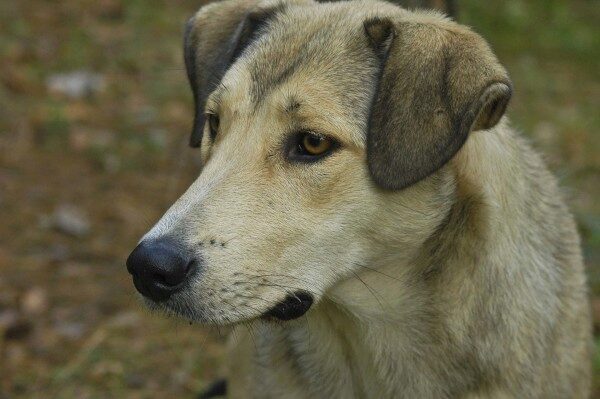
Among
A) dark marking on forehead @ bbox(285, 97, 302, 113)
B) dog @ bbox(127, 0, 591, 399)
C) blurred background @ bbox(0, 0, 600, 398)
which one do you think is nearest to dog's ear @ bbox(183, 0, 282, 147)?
dog @ bbox(127, 0, 591, 399)

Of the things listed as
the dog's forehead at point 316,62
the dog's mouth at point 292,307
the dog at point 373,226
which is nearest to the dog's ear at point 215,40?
the dog at point 373,226

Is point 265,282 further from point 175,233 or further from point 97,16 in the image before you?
point 97,16

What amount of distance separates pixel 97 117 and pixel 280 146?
5392mm

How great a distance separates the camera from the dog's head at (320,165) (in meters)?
3.65

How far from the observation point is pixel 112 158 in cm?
828

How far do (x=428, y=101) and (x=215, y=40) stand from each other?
1.41 meters

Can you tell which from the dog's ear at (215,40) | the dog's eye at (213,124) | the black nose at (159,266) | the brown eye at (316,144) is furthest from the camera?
the dog's ear at (215,40)

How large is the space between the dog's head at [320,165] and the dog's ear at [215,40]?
20.1 inches

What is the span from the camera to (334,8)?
4344mm

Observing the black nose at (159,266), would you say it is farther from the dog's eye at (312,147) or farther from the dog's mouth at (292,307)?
the dog's eye at (312,147)

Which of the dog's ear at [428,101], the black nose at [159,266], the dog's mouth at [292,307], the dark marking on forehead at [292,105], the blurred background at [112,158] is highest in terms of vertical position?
the dog's ear at [428,101]

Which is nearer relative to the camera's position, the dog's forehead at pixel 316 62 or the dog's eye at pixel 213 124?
the dog's forehead at pixel 316 62

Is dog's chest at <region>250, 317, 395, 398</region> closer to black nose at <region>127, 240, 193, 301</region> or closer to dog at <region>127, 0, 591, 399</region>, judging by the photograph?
dog at <region>127, 0, 591, 399</region>

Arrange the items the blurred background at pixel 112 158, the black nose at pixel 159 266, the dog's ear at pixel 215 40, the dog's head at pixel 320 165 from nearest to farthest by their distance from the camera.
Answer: the black nose at pixel 159 266 < the dog's head at pixel 320 165 < the dog's ear at pixel 215 40 < the blurred background at pixel 112 158
